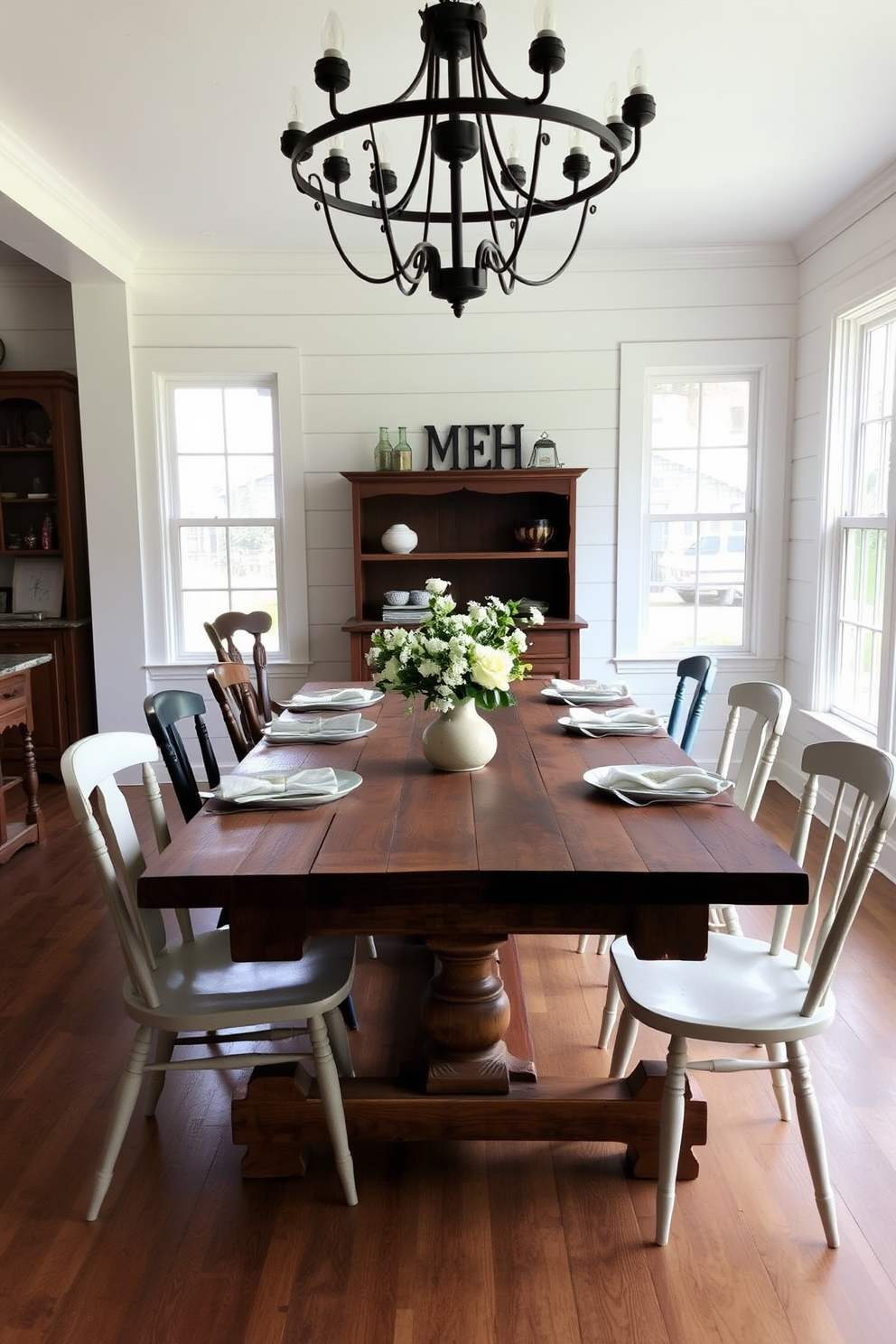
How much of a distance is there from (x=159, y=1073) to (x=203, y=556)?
11.9 feet

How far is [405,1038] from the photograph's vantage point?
2617 mm

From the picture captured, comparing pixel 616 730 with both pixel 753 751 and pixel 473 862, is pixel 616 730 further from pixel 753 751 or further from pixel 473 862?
pixel 473 862

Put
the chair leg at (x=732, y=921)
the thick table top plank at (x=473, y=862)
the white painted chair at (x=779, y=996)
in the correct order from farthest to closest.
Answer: the chair leg at (x=732, y=921), the white painted chair at (x=779, y=996), the thick table top plank at (x=473, y=862)

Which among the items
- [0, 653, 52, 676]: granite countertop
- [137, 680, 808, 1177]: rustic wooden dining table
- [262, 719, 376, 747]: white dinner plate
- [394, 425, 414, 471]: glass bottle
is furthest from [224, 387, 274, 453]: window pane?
[137, 680, 808, 1177]: rustic wooden dining table

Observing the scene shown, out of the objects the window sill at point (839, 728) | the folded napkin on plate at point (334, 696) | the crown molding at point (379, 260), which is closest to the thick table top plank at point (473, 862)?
the folded napkin on plate at point (334, 696)

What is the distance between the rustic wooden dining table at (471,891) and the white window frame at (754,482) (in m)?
2.90

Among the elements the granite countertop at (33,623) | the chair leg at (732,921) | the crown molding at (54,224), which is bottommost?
the chair leg at (732,921)

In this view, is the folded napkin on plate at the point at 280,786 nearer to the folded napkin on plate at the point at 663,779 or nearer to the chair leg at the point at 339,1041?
the chair leg at the point at 339,1041

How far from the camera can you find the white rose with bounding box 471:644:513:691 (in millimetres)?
2287

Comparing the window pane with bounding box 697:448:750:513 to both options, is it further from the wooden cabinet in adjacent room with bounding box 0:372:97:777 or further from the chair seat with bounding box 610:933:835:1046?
the chair seat with bounding box 610:933:835:1046

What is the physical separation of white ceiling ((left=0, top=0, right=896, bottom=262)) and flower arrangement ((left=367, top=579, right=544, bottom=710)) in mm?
1817

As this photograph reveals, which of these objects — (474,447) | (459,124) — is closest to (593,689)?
(459,124)

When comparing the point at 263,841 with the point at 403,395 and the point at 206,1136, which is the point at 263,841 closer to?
the point at 206,1136

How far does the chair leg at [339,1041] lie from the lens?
2.27 metres
